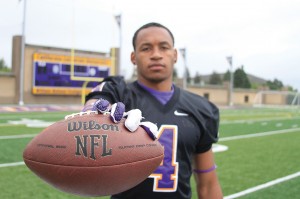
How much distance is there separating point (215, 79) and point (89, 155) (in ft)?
117

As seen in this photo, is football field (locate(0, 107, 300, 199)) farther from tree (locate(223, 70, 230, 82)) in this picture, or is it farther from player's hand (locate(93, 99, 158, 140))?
tree (locate(223, 70, 230, 82))

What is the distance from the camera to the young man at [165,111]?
160cm

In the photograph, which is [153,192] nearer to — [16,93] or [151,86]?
[151,86]

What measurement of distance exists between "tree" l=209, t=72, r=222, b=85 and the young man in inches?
1364

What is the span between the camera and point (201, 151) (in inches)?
71.5

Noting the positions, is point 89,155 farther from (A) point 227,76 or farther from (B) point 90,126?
(A) point 227,76

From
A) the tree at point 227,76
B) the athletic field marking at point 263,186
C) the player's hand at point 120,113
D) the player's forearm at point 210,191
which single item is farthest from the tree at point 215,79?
the player's hand at point 120,113

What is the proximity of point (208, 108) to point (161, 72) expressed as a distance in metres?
0.36

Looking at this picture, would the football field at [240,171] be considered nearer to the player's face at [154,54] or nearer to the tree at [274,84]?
the player's face at [154,54]

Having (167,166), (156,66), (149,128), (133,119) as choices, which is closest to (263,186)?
(167,166)

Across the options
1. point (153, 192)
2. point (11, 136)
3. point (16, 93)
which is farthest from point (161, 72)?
point (16, 93)

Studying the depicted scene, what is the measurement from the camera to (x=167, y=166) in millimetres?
1632

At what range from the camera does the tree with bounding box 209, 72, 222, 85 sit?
3597 centimetres

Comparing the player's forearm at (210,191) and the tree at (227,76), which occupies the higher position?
the tree at (227,76)
